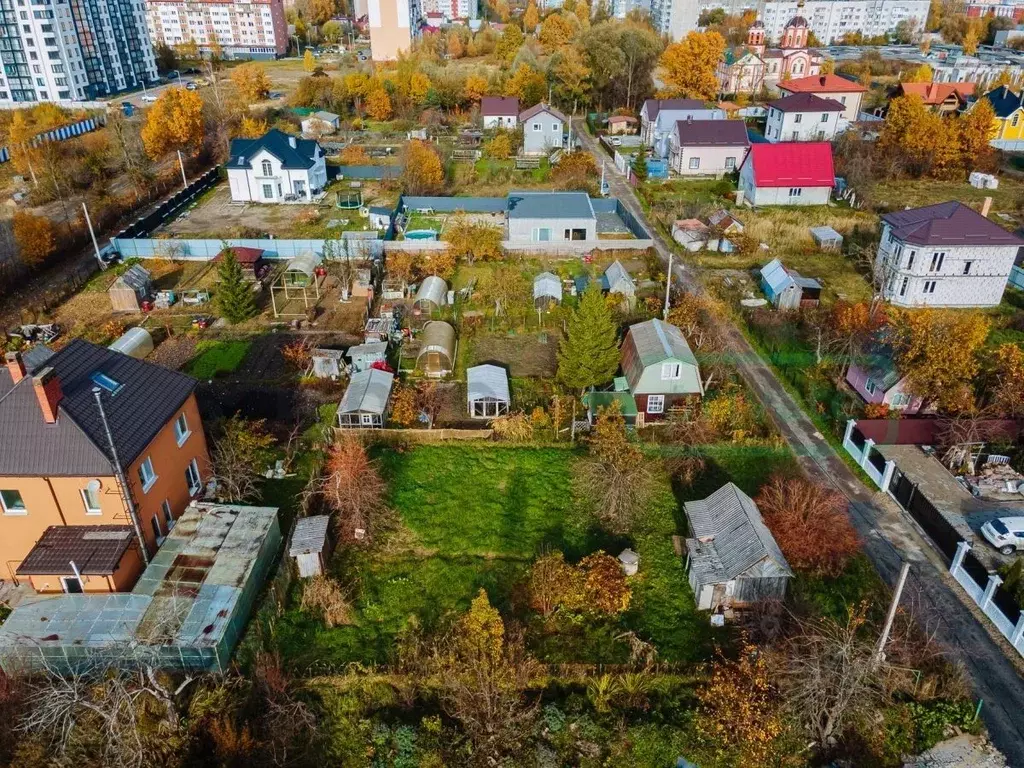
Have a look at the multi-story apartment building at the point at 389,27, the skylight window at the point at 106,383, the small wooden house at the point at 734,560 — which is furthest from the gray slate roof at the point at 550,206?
the multi-story apartment building at the point at 389,27

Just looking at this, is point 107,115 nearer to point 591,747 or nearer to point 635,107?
point 635,107

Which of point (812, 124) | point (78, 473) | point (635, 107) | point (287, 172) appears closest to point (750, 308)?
point (78, 473)

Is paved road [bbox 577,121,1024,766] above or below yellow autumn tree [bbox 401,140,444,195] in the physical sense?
below

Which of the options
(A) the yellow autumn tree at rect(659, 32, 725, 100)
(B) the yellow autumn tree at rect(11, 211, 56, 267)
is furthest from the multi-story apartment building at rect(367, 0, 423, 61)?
(B) the yellow autumn tree at rect(11, 211, 56, 267)

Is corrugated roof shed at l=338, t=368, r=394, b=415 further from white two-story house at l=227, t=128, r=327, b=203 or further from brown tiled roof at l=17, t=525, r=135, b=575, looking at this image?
white two-story house at l=227, t=128, r=327, b=203

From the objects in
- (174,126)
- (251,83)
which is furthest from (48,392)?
(251,83)

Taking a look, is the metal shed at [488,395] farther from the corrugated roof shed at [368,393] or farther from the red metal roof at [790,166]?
the red metal roof at [790,166]
